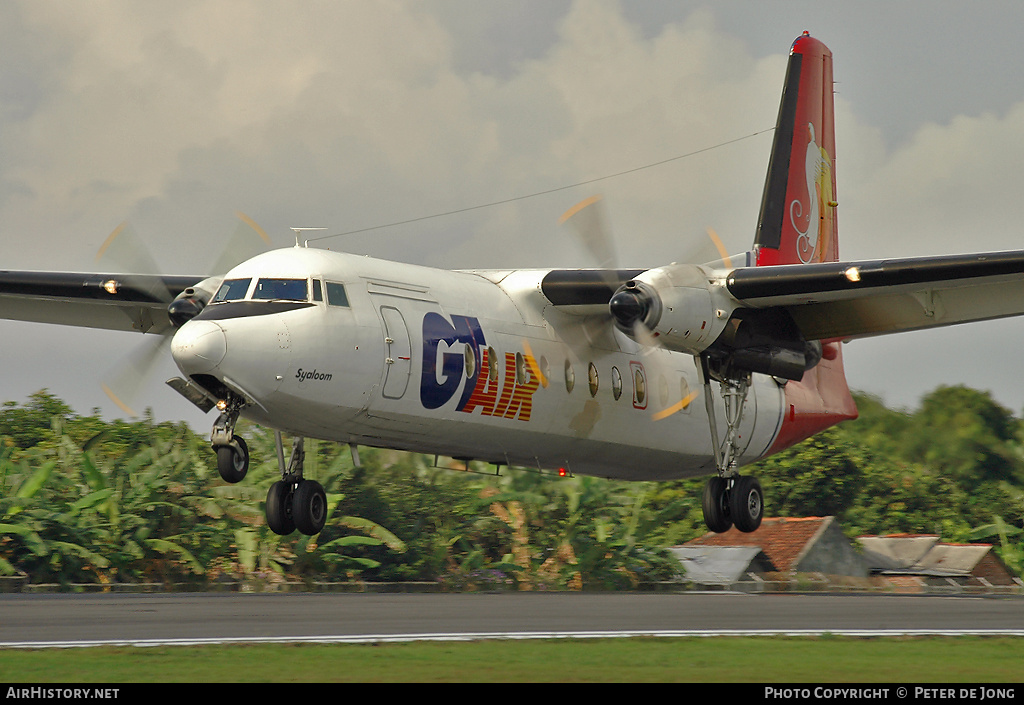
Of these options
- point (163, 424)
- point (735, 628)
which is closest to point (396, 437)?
Answer: point (735, 628)

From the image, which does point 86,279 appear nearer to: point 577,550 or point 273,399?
point 273,399

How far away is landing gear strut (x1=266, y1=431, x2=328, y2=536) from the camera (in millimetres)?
16891

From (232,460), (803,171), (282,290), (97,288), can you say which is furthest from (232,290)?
(803,171)

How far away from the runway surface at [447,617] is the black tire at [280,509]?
3.49ft

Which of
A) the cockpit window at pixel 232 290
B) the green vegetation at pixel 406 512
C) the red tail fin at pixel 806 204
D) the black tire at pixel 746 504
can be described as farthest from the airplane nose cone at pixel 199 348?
the red tail fin at pixel 806 204

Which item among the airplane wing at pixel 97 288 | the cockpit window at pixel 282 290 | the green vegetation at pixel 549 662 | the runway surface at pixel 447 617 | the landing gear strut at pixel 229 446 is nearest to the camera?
the green vegetation at pixel 549 662

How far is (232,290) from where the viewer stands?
1513cm

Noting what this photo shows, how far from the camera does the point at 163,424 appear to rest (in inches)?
1201

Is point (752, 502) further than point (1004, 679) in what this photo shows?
Yes

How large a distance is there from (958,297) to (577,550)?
1054cm

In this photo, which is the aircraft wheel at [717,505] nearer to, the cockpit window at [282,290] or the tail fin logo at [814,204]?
the tail fin logo at [814,204]

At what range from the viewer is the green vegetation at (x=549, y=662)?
9516 millimetres

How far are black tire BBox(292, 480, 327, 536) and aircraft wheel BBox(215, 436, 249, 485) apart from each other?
1.54m

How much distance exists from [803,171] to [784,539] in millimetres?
9096
